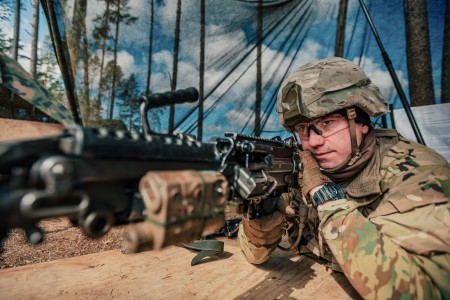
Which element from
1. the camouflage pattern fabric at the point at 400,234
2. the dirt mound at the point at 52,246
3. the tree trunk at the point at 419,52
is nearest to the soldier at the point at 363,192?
the camouflage pattern fabric at the point at 400,234

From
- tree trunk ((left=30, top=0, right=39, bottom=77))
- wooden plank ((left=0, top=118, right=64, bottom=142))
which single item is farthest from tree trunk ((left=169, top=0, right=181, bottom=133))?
tree trunk ((left=30, top=0, right=39, bottom=77))

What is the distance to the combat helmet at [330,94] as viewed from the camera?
6.60 feet

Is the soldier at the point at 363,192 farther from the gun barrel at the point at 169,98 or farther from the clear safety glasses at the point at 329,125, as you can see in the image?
the gun barrel at the point at 169,98

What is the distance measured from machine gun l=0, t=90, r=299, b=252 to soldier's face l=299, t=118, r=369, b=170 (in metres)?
1.16

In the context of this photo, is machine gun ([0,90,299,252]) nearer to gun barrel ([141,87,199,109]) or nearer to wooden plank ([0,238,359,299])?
gun barrel ([141,87,199,109])

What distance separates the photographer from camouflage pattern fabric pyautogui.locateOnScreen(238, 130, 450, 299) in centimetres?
135

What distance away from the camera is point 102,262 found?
2430 millimetres

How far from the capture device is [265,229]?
2055mm

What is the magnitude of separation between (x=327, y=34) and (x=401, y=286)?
5.31 m

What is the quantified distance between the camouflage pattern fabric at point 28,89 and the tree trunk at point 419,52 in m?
6.38

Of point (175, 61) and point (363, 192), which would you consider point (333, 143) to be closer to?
point (363, 192)

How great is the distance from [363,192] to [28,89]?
5666 mm

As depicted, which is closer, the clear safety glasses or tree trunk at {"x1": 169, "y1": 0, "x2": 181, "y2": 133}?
the clear safety glasses

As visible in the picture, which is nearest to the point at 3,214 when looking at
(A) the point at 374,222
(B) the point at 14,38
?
(A) the point at 374,222
